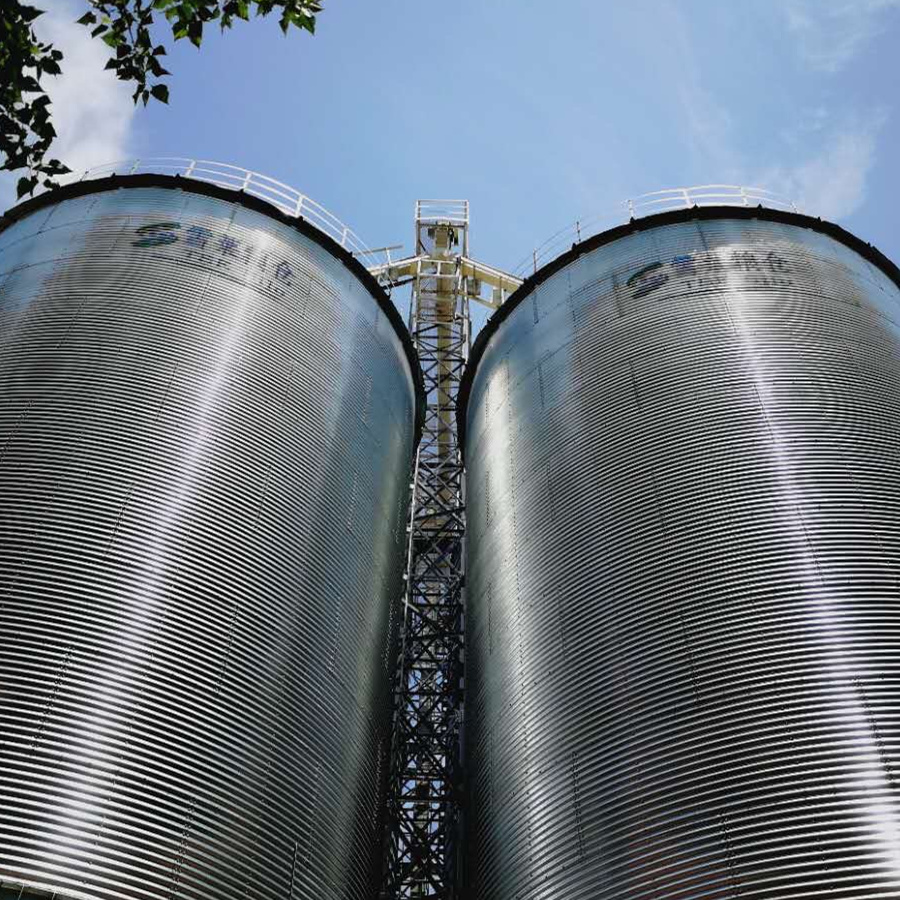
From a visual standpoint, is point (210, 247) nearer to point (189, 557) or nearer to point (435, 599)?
point (189, 557)

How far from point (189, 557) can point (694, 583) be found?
771 centimetres

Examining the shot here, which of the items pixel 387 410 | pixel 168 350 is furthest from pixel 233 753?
pixel 387 410

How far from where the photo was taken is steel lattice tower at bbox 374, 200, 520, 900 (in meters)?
20.4

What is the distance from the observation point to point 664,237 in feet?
67.8

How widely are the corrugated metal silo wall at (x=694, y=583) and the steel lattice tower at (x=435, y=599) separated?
144 inches

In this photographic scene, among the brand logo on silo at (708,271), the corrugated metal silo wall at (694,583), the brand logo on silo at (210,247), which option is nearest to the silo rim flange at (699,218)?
the corrugated metal silo wall at (694,583)

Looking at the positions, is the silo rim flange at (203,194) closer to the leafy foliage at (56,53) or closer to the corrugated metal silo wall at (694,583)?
the corrugated metal silo wall at (694,583)

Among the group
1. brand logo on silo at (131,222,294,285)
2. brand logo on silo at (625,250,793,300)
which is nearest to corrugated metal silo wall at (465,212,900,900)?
brand logo on silo at (625,250,793,300)

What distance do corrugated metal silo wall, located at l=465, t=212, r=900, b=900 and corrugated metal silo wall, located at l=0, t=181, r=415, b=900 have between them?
3.02 metres

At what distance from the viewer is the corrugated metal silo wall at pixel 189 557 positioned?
460 inches

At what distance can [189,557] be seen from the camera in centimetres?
1430

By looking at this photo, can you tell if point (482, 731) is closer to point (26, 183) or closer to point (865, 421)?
point (865, 421)

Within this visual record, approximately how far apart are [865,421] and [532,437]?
6.43 meters

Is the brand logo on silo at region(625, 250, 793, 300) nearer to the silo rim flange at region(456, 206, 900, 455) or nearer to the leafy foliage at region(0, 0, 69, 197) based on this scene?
the silo rim flange at region(456, 206, 900, 455)
